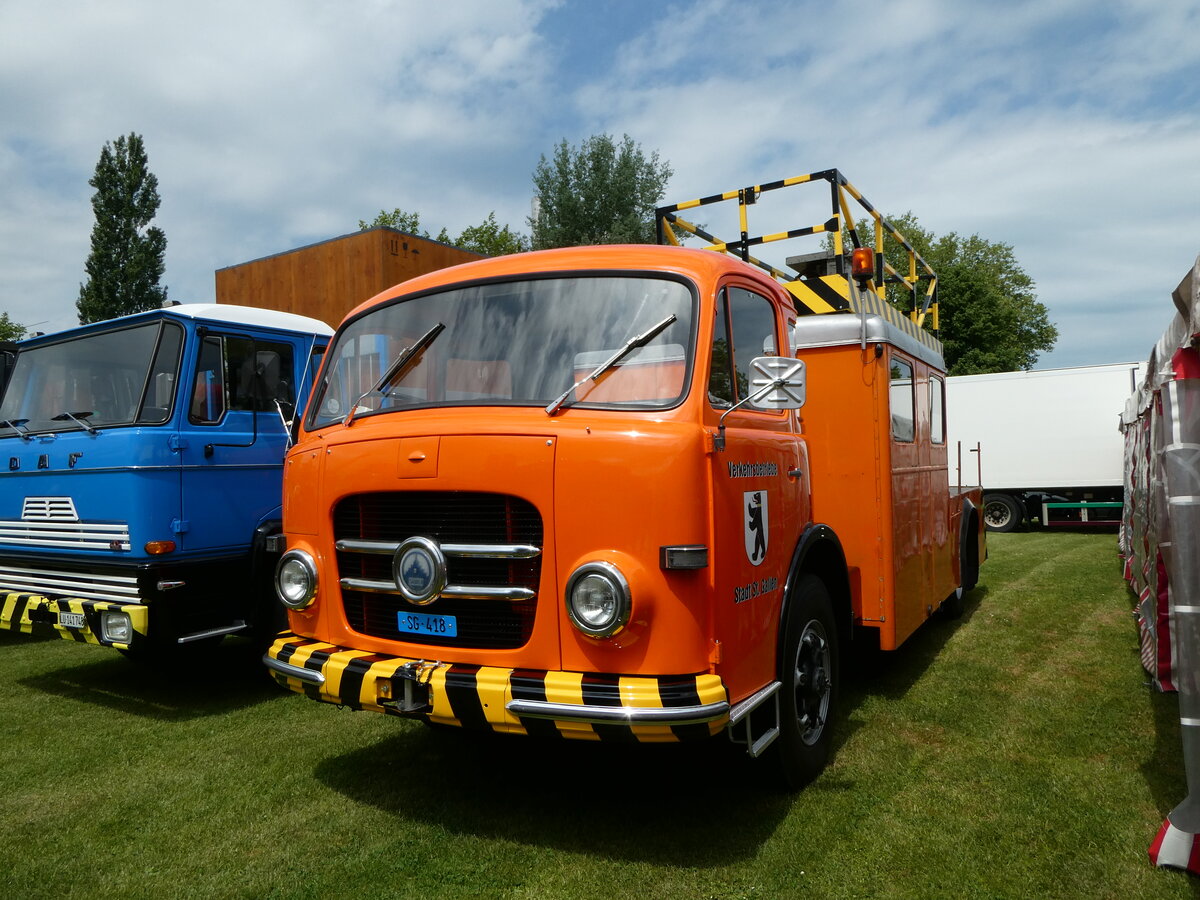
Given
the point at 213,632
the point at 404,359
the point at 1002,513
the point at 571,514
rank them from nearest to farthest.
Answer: the point at 571,514 → the point at 404,359 → the point at 213,632 → the point at 1002,513

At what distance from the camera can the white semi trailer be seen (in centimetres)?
1669

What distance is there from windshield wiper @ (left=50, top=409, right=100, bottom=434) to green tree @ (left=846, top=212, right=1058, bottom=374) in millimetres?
28900

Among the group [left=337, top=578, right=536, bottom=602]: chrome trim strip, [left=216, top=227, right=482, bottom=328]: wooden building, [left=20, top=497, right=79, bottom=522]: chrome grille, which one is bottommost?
[left=337, top=578, right=536, bottom=602]: chrome trim strip

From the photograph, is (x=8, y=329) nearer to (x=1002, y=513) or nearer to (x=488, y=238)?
(x=488, y=238)

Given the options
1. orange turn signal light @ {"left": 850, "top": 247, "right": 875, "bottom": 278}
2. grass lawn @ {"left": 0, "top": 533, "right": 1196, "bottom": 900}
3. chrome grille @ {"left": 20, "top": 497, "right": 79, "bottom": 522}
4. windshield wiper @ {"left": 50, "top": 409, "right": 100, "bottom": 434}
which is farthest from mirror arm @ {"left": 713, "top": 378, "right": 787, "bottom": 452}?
chrome grille @ {"left": 20, "top": 497, "right": 79, "bottom": 522}

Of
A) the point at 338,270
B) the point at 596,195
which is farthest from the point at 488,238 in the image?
the point at 338,270

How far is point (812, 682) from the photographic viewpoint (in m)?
4.22

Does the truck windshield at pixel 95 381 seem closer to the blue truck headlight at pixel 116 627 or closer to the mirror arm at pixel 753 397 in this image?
the blue truck headlight at pixel 116 627

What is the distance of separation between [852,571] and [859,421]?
92cm

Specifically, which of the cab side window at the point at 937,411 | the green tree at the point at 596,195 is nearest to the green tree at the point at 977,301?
the green tree at the point at 596,195

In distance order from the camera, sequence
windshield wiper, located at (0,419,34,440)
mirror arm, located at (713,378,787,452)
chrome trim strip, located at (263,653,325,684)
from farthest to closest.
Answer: windshield wiper, located at (0,419,34,440) → chrome trim strip, located at (263,653,325,684) → mirror arm, located at (713,378,787,452)

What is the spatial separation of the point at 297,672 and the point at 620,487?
1.63 m

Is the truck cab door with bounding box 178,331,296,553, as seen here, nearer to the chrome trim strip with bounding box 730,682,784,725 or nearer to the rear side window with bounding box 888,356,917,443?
the chrome trim strip with bounding box 730,682,784,725

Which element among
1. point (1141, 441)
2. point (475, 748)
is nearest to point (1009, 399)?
point (1141, 441)
